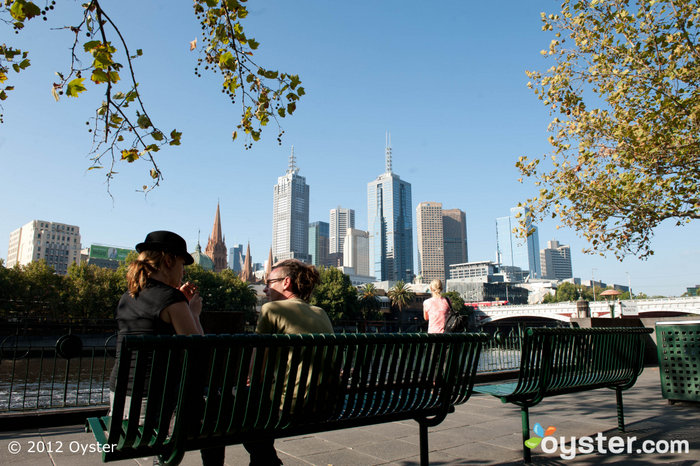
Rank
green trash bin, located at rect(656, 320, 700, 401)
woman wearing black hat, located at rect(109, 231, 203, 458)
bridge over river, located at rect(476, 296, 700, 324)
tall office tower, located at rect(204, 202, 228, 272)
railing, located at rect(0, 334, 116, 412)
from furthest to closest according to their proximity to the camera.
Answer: tall office tower, located at rect(204, 202, 228, 272), bridge over river, located at rect(476, 296, 700, 324), green trash bin, located at rect(656, 320, 700, 401), railing, located at rect(0, 334, 116, 412), woman wearing black hat, located at rect(109, 231, 203, 458)

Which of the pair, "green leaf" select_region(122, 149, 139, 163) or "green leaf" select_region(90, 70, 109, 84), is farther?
"green leaf" select_region(122, 149, 139, 163)

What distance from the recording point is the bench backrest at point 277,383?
208 centimetres

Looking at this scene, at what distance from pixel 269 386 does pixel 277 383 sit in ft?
0.14

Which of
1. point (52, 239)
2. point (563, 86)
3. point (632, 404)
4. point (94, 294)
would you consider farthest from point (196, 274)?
point (52, 239)

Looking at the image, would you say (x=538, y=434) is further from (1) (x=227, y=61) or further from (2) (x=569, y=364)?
(1) (x=227, y=61)

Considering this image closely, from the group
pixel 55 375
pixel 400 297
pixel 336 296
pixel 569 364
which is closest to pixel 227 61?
pixel 569 364

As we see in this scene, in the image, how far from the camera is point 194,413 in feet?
7.20

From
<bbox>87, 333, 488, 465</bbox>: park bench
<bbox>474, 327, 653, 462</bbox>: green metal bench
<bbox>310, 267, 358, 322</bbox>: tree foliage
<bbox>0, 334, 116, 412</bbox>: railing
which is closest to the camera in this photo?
<bbox>87, 333, 488, 465</bbox>: park bench

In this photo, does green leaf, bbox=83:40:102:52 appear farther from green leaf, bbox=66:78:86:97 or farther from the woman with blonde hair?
the woman with blonde hair

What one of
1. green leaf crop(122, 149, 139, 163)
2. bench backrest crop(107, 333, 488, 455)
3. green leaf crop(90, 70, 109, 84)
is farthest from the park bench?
green leaf crop(122, 149, 139, 163)

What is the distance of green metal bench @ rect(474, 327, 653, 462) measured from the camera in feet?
12.7

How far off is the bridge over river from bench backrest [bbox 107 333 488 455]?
61063 mm

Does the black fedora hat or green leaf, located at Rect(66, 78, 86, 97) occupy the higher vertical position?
green leaf, located at Rect(66, 78, 86, 97)

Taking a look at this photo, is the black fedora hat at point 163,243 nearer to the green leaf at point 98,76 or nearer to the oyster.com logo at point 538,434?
the green leaf at point 98,76
